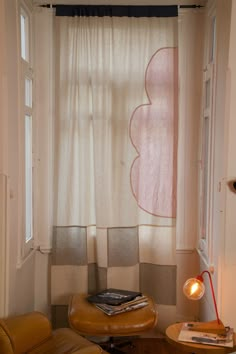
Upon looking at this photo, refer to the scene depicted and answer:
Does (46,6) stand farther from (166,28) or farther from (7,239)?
(7,239)

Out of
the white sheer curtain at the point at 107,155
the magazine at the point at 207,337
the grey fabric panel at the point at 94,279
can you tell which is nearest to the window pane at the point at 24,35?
the white sheer curtain at the point at 107,155

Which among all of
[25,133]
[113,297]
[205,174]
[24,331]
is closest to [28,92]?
[25,133]

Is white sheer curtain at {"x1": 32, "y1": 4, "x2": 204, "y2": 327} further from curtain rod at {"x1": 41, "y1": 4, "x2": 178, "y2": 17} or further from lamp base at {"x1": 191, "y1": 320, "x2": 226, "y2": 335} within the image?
lamp base at {"x1": 191, "y1": 320, "x2": 226, "y2": 335}

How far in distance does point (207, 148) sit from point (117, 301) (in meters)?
1.39

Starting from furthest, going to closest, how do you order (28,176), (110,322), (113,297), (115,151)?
(115,151)
(28,176)
(113,297)
(110,322)

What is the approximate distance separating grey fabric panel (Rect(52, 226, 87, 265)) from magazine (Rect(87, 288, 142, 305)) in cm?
37

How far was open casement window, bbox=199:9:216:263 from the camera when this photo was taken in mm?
3393

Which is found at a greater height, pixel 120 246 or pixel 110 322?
pixel 120 246

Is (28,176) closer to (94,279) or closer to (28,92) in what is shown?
(28,92)

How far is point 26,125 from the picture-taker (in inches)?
147

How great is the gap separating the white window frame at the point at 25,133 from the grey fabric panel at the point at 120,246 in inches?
26.6

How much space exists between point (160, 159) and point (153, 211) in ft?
1.48

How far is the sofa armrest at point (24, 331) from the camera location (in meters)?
2.72

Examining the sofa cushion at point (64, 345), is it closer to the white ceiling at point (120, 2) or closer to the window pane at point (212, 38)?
the window pane at point (212, 38)
